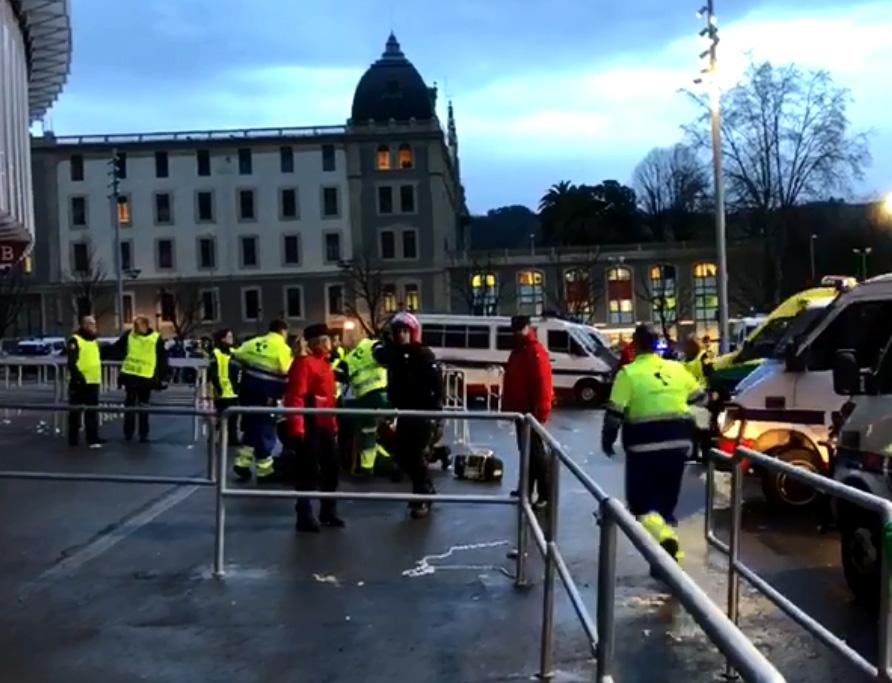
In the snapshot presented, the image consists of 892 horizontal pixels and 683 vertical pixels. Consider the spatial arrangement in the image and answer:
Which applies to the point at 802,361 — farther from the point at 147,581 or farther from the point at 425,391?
the point at 147,581

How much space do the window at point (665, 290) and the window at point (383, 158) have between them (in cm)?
2168

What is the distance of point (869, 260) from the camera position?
7200 centimetres

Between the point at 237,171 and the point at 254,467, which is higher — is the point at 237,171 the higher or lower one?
the higher one

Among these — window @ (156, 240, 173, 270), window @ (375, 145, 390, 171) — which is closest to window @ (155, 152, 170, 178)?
window @ (156, 240, 173, 270)

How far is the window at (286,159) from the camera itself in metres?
101

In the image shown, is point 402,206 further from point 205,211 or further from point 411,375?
point 411,375

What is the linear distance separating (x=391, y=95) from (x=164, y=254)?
75.8 feet

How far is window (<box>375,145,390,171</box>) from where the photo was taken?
10094cm

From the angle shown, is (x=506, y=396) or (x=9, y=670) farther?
(x=506, y=396)

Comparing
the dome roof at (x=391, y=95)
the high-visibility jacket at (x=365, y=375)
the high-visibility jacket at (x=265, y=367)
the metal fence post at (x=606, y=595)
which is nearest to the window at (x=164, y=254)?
the dome roof at (x=391, y=95)

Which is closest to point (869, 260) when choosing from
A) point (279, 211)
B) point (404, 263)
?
point (404, 263)

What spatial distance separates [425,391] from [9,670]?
548 cm

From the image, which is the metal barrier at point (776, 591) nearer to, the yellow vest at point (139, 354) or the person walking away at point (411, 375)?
the person walking away at point (411, 375)

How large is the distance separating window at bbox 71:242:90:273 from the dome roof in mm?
23074
